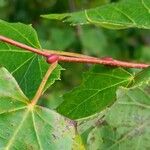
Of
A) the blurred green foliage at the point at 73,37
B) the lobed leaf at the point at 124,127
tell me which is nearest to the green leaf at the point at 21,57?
the lobed leaf at the point at 124,127

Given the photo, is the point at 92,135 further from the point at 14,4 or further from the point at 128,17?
the point at 14,4

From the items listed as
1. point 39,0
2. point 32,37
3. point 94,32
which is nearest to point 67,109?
point 32,37

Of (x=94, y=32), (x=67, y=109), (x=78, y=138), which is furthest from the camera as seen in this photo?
(x=94, y=32)

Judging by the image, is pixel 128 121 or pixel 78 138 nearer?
pixel 78 138

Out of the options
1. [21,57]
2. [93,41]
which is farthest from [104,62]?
[93,41]

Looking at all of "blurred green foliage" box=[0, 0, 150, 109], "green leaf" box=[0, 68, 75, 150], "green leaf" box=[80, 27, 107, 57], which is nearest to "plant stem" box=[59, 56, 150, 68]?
"green leaf" box=[0, 68, 75, 150]

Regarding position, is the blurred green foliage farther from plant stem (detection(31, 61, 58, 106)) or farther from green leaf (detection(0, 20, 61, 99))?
plant stem (detection(31, 61, 58, 106))
